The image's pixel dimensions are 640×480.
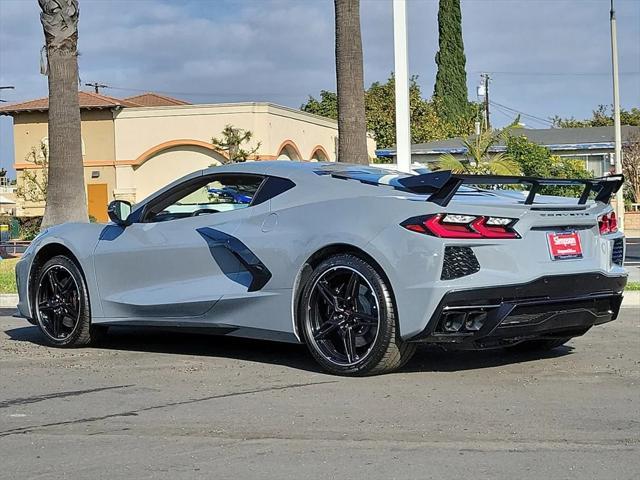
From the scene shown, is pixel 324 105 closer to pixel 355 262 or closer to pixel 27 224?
pixel 27 224

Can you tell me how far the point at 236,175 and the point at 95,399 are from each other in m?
2.04

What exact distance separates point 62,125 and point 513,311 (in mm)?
12613

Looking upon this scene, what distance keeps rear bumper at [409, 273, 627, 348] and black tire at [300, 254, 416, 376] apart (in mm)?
215

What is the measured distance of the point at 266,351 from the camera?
7.73 metres

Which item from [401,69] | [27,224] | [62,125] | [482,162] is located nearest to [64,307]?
[401,69]

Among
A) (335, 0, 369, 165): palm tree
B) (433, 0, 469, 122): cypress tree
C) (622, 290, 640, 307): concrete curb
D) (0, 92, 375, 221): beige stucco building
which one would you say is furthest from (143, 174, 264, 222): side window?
(433, 0, 469, 122): cypress tree

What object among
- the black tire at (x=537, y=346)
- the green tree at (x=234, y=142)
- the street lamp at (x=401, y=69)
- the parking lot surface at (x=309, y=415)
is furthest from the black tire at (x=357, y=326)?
the green tree at (x=234, y=142)

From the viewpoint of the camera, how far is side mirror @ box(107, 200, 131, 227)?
7.73 meters

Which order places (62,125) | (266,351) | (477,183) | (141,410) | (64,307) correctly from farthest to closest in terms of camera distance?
(62,125), (64,307), (266,351), (477,183), (141,410)

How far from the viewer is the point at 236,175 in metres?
7.30

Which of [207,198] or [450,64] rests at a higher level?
[450,64]

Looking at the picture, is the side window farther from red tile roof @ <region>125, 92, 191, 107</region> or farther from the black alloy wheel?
red tile roof @ <region>125, 92, 191, 107</region>

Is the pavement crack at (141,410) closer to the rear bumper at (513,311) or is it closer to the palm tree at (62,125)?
the rear bumper at (513,311)

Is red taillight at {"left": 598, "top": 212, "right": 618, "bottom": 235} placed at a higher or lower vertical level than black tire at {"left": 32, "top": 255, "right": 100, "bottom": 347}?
higher
